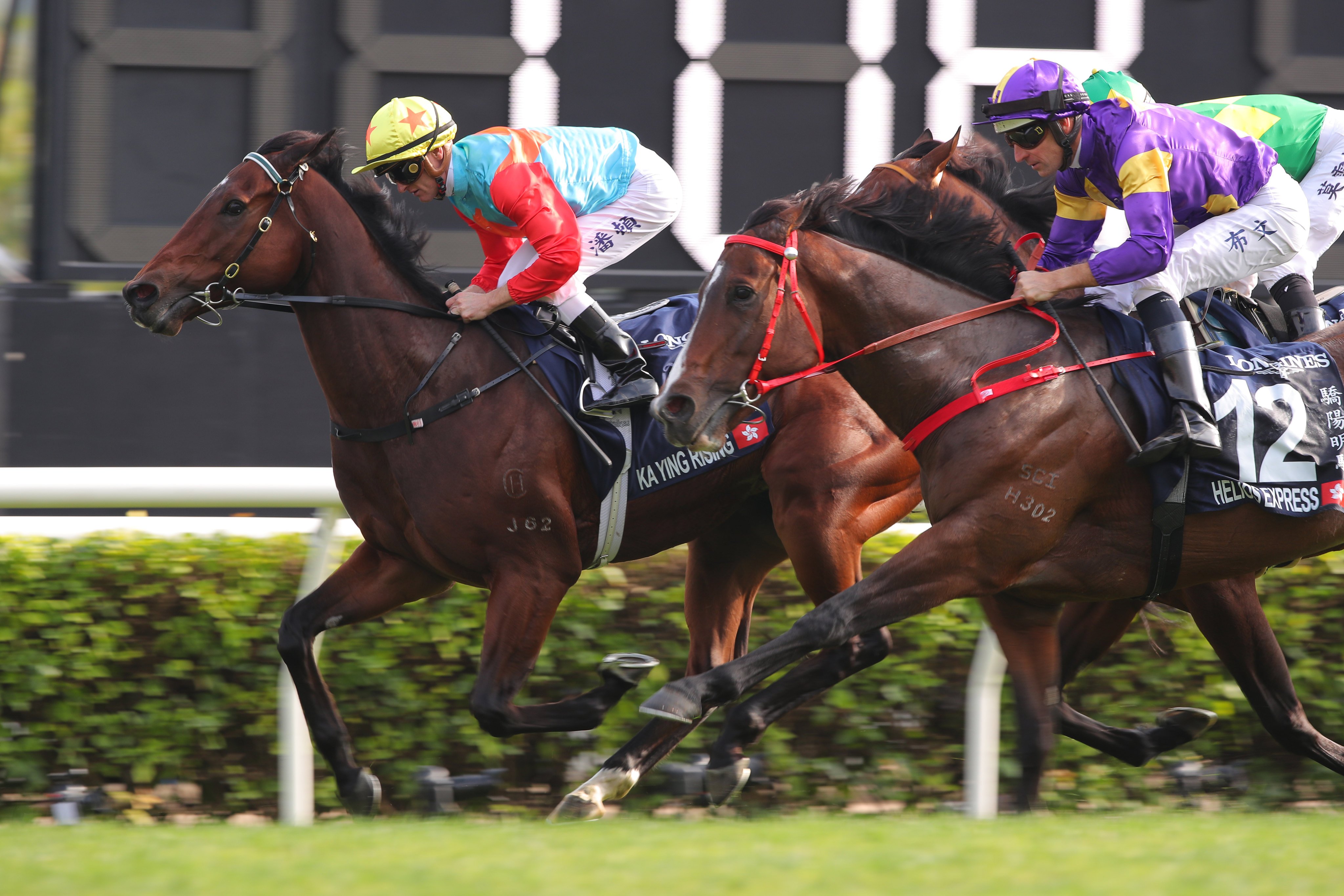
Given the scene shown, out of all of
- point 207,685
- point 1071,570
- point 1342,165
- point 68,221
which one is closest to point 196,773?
point 207,685

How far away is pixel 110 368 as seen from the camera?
4.88 meters

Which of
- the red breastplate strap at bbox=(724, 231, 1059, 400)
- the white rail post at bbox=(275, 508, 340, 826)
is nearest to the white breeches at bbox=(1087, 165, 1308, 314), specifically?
the red breastplate strap at bbox=(724, 231, 1059, 400)

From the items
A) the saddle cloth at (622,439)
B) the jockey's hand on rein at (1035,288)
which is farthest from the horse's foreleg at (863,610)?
the saddle cloth at (622,439)

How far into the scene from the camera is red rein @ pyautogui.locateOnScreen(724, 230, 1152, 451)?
11.0ft

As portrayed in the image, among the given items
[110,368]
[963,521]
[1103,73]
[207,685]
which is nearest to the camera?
[963,521]

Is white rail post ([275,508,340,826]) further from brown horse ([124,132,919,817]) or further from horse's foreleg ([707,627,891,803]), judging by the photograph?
horse's foreleg ([707,627,891,803])

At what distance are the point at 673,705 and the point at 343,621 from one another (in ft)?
3.52

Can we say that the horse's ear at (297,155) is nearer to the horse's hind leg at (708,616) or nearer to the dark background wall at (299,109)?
the dark background wall at (299,109)

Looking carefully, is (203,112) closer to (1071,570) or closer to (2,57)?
(2,57)

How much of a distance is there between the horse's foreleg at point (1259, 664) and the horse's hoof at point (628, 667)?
144cm

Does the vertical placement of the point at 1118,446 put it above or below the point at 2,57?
below

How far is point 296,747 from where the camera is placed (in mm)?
3781

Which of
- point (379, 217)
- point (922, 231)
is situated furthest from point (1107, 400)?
point (379, 217)

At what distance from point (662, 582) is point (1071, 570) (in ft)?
3.97
